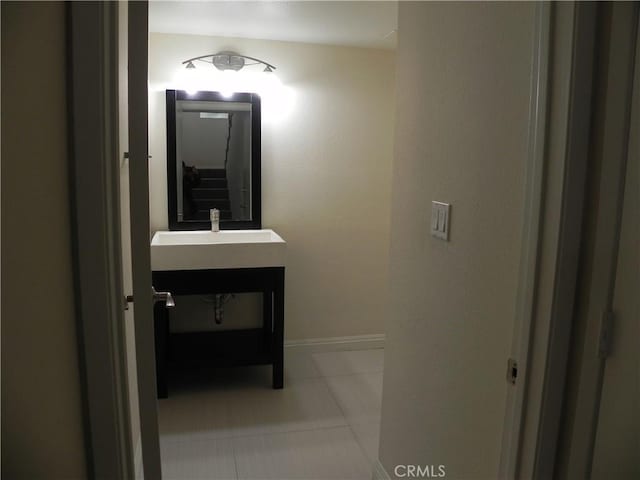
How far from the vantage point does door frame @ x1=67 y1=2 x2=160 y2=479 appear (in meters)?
0.84

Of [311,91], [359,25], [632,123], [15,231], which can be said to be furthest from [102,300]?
[311,91]

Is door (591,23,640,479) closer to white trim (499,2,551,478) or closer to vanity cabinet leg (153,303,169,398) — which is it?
white trim (499,2,551,478)

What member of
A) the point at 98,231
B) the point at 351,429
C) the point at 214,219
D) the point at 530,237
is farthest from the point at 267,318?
the point at 98,231

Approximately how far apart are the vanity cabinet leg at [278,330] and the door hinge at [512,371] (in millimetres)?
1706

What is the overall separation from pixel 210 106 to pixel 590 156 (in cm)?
238

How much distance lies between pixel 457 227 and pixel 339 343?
2.19 meters

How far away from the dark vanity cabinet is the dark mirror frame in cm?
49

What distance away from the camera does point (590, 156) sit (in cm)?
106

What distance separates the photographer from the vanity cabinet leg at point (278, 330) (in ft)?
9.23

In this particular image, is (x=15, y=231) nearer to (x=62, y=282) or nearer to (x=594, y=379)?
(x=62, y=282)

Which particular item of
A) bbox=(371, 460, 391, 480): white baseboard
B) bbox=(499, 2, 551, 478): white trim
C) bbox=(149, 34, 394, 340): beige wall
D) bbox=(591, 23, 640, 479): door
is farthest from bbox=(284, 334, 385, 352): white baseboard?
bbox=(591, 23, 640, 479): door

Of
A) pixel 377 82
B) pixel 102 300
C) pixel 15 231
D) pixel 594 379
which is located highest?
pixel 377 82

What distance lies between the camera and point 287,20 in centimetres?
262

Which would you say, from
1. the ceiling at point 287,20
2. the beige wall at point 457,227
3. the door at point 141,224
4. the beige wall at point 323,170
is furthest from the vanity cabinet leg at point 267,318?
the door at point 141,224
